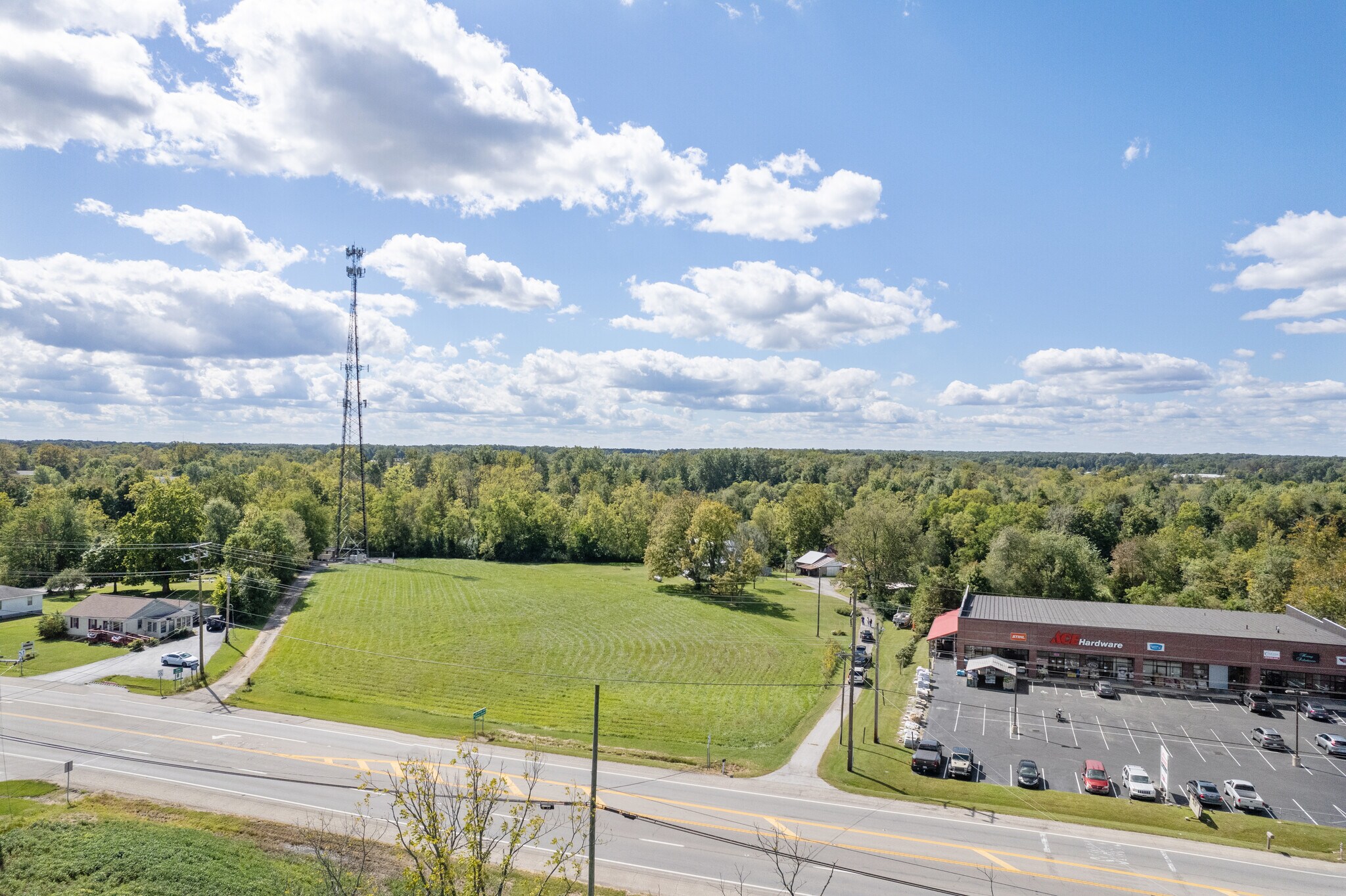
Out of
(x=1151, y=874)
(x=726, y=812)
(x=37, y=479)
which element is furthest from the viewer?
(x=37, y=479)

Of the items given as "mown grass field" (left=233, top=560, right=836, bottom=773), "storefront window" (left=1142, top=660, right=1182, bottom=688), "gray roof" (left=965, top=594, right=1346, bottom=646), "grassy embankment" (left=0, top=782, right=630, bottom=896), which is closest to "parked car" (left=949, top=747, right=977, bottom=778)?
"mown grass field" (left=233, top=560, right=836, bottom=773)

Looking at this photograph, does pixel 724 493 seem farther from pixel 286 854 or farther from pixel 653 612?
pixel 286 854

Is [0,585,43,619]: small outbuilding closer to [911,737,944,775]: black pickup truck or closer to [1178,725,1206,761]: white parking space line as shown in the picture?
[911,737,944,775]: black pickup truck

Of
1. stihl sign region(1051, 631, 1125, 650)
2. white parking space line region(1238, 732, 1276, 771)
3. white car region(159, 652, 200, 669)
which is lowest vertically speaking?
white parking space line region(1238, 732, 1276, 771)

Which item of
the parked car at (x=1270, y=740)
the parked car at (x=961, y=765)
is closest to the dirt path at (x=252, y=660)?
the parked car at (x=961, y=765)

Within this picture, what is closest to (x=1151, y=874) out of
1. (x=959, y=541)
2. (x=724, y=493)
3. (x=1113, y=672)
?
(x=1113, y=672)

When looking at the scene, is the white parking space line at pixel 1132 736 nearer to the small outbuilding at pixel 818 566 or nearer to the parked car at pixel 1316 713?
the parked car at pixel 1316 713

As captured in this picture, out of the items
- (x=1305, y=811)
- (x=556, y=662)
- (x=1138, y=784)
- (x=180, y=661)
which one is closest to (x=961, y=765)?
(x=1138, y=784)
